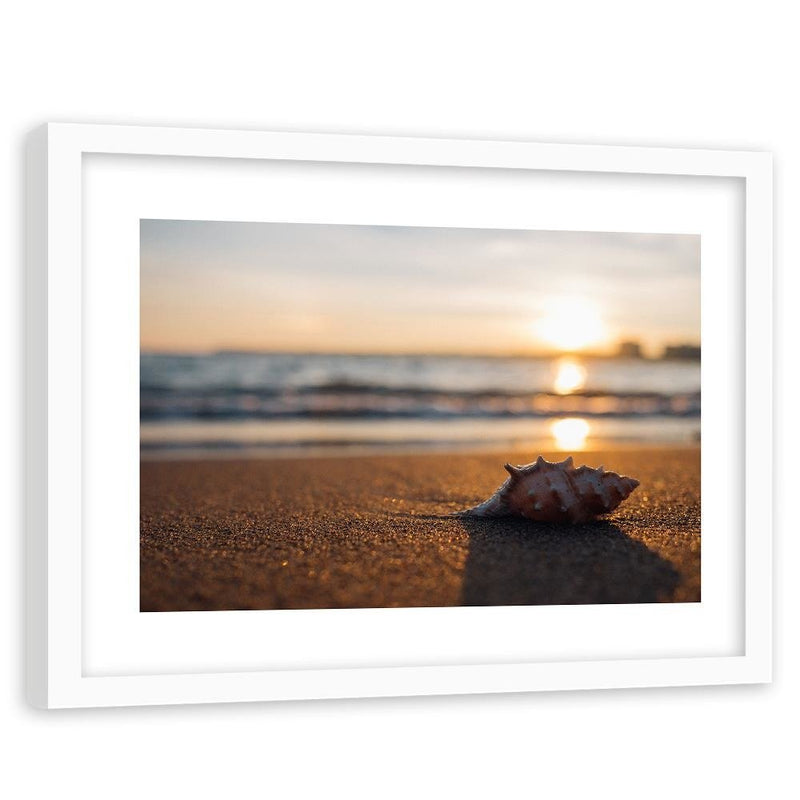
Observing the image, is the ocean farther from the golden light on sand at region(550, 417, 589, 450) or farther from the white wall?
the white wall

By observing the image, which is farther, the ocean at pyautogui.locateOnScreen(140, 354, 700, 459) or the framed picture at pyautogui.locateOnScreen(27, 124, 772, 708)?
the ocean at pyautogui.locateOnScreen(140, 354, 700, 459)

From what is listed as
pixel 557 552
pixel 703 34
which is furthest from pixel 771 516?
pixel 703 34

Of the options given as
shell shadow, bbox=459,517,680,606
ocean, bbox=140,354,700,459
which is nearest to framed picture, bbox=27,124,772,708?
shell shadow, bbox=459,517,680,606

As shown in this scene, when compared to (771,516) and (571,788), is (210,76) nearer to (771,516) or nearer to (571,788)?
(771,516)

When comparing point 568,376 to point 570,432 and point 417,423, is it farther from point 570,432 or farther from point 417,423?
point 417,423

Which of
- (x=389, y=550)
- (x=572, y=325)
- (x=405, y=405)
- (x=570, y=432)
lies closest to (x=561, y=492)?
(x=389, y=550)

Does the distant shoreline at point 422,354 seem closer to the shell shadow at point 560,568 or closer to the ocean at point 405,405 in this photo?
the ocean at point 405,405

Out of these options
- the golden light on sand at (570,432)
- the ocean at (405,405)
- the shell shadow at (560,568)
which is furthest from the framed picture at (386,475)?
the golden light on sand at (570,432)
